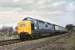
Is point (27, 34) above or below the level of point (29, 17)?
below

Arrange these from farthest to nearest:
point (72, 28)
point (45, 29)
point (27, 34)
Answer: point (72, 28) → point (45, 29) → point (27, 34)

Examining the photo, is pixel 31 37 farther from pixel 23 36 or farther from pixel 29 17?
pixel 29 17

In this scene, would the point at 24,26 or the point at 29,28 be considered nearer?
the point at 29,28

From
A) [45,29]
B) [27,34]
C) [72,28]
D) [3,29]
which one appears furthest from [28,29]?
[72,28]

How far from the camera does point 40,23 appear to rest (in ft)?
100

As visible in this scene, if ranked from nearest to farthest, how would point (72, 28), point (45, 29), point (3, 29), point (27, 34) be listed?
point (27, 34) → point (45, 29) → point (3, 29) → point (72, 28)

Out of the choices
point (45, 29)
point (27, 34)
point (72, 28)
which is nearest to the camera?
point (27, 34)

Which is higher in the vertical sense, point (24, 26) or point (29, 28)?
point (24, 26)

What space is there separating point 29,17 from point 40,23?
79.3 inches

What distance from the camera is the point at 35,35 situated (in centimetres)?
2986

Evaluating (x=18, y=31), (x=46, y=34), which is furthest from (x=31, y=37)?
(x=46, y=34)

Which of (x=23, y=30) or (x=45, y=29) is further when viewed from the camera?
(x=45, y=29)

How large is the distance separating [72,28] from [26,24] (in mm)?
40951

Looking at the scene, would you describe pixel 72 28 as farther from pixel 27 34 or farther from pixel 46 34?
pixel 27 34
